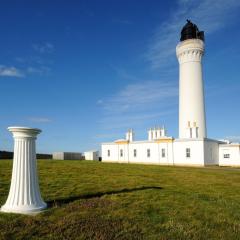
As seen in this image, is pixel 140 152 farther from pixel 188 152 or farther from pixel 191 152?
pixel 191 152

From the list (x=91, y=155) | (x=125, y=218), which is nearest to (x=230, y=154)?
(x=91, y=155)

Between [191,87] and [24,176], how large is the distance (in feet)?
132

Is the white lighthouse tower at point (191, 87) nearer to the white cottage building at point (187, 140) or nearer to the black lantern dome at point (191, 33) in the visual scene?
the white cottage building at point (187, 140)

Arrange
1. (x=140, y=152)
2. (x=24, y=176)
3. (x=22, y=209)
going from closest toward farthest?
(x=22, y=209) < (x=24, y=176) < (x=140, y=152)

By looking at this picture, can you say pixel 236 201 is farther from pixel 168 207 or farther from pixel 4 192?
pixel 4 192

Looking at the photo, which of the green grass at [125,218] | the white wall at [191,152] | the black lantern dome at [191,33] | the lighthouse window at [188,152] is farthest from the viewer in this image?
the black lantern dome at [191,33]

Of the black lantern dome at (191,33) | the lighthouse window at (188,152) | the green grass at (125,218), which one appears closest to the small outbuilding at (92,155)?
the lighthouse window at (188,152)

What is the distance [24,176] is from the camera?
7703 mm

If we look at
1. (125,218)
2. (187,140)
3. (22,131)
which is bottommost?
(125,218)

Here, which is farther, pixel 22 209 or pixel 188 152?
pixel 188 152

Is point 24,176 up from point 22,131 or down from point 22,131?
down

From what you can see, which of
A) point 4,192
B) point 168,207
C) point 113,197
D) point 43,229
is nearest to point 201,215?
Result: point 168,207

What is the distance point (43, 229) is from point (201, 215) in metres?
4.04

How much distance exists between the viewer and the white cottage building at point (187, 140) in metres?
40.0
